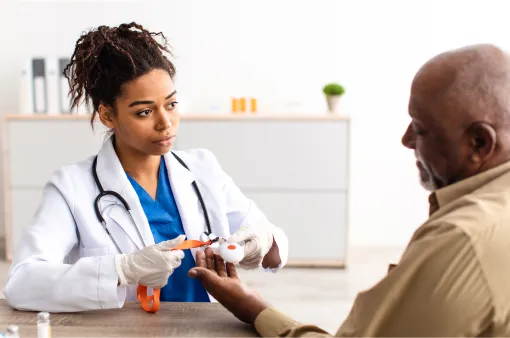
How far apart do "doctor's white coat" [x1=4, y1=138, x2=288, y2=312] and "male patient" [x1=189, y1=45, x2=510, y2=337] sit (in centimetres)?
60

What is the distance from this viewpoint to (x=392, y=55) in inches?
183

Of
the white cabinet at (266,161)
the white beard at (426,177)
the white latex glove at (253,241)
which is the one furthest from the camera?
the white cabinet at (266,161)

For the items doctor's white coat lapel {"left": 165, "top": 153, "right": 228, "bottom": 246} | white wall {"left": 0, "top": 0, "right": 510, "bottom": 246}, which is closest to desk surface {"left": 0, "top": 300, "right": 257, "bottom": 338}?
doctor's white coat lapel {"left": 165, "top": 153, "right": 228, "bottom": 246}

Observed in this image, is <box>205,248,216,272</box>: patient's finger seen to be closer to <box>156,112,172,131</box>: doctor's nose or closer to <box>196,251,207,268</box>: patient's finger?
<box>196,251,207,268</box>: patient's finger

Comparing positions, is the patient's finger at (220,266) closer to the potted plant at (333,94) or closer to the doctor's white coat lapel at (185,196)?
the doctor's white coat lapel at (185,196)

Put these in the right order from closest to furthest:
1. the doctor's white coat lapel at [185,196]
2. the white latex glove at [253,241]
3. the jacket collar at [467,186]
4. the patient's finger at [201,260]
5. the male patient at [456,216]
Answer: the male patient at [456,216], the jacket collar at [467,186], the patient's finger at [201,260], the white latex glove at [253,241], the doctor's white coat lapel at [185,196]

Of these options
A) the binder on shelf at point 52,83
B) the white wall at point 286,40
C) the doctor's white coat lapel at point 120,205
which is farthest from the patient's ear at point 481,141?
the binder on shelf at point 52,83

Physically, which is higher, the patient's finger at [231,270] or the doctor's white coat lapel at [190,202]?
the doctor's white coat lapel at [190,202]

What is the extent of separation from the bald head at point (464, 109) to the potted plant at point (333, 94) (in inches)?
127

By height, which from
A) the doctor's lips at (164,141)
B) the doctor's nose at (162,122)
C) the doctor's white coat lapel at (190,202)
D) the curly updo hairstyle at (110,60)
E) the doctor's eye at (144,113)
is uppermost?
the curly updo hairstyle at (110,60)

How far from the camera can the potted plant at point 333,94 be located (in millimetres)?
4297

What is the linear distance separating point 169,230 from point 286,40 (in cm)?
310

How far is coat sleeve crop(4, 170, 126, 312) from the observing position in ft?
4.76

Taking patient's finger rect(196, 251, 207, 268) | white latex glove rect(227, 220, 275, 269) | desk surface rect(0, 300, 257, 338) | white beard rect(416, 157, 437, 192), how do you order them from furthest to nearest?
white latex glove rect(227, 220, 275, 269)
patient's finger rect(196, 251, 207, 268)
desk surface rect(0, 300, 257, 338)
white beard rect(416, 157, 437, 192)
